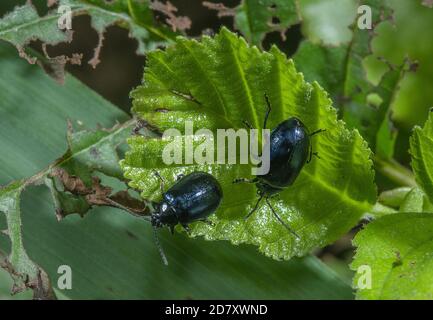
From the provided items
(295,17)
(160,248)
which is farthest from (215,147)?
(295,17)

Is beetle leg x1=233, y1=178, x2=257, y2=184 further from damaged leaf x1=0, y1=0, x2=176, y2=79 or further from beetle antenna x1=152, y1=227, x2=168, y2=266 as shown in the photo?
damaged leaf x1=0, y1=0, x2=176, y2=79

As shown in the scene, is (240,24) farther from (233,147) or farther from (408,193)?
(408,193)

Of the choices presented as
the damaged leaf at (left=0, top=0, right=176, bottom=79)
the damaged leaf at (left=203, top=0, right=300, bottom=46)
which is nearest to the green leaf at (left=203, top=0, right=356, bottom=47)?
the damaged leaf at (left=203, top=0, right=300, bottom=46)

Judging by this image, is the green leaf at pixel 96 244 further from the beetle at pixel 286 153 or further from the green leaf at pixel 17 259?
the beetle at pixel 286 153

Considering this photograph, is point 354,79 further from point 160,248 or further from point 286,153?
point 160,248
